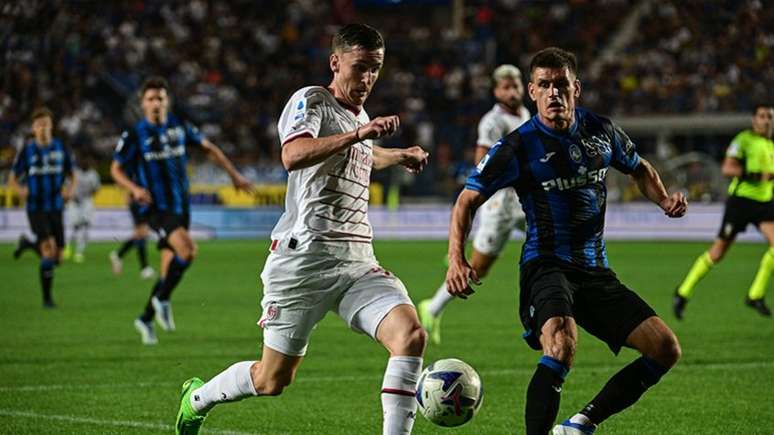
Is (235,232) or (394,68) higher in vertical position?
(394,68)

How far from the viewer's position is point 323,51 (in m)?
38.0

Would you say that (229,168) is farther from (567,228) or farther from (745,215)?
(745,215)

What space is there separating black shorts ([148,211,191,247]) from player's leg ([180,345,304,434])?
5328 millimetres

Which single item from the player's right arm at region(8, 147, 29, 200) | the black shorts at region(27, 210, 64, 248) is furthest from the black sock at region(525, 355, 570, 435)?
the player's right arm at region(8, 147, 29, 200)

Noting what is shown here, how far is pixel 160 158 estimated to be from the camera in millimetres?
11828

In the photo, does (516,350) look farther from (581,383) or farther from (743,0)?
(743,0)

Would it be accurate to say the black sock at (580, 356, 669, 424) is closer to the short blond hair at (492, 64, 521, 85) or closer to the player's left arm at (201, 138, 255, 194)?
the player's left arm at (201, 138, 255, 194)

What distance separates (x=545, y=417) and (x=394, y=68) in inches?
1289

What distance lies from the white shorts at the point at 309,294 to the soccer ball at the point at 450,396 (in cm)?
51

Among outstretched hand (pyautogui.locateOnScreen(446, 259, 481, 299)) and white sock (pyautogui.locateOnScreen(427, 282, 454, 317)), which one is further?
white sock (pyautogui.locateOnScreen(427, 282, 454, 317))

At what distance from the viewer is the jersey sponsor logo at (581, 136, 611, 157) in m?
6.09

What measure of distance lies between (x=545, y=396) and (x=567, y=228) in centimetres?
93

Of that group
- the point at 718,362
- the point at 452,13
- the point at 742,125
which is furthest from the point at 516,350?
the point at 452,13

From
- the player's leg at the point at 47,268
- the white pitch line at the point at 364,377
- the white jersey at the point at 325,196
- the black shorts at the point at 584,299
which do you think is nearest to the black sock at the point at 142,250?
the player's leg at the point at 47,268
